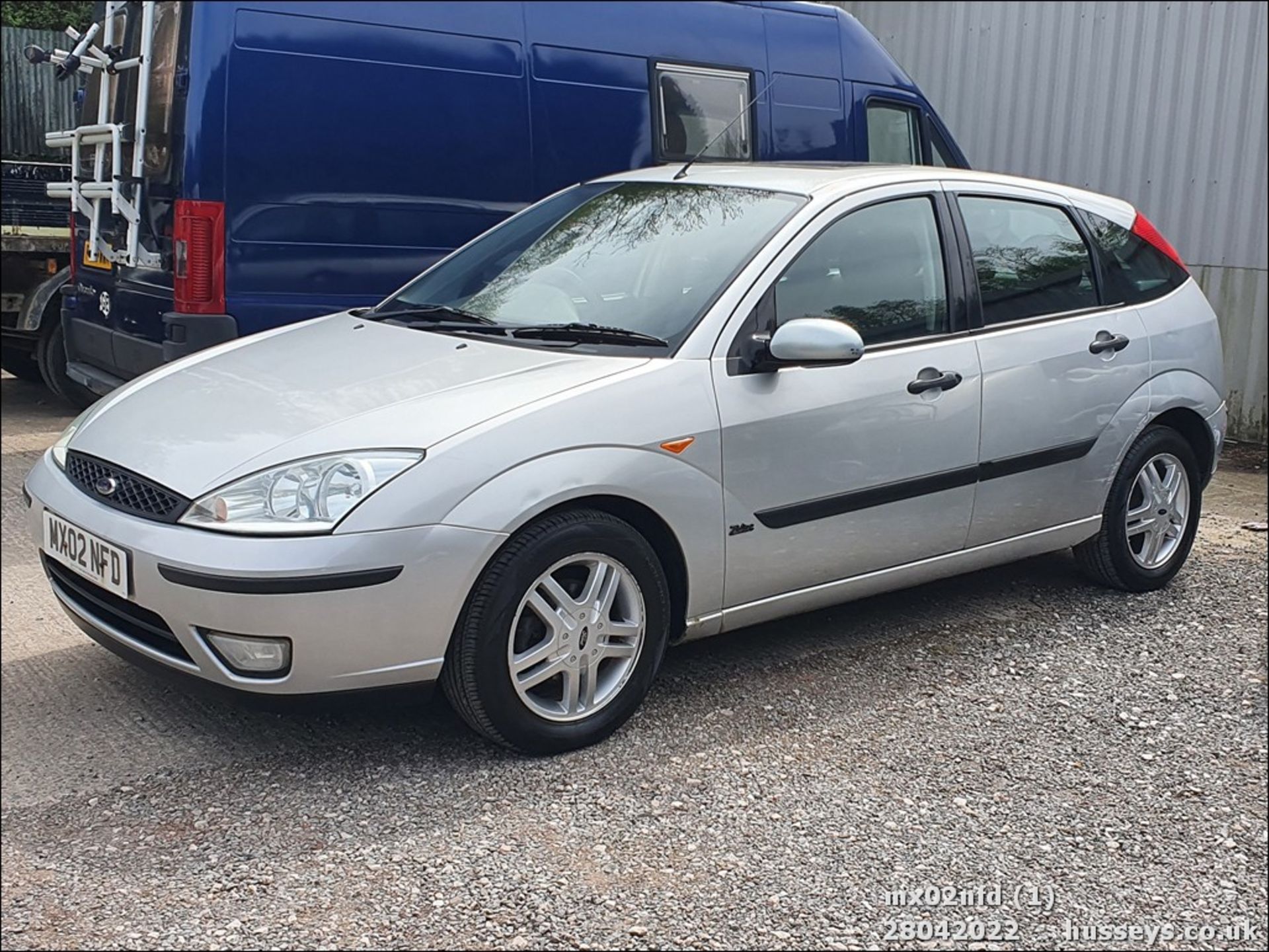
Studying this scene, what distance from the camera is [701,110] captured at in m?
7.70

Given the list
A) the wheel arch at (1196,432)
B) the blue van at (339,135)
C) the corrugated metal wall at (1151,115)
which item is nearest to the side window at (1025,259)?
the wheel arch at (1196,432)

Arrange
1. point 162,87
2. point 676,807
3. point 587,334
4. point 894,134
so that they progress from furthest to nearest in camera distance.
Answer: point 894,134 < point 162,87 < point 587,334 < point 676,807

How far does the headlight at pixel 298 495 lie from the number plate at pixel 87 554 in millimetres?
234

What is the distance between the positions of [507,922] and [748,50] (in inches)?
237

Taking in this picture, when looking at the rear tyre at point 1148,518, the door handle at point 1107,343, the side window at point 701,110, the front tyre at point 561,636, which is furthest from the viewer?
the side window at point 701,110

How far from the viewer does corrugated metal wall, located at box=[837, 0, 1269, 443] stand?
9.26 m

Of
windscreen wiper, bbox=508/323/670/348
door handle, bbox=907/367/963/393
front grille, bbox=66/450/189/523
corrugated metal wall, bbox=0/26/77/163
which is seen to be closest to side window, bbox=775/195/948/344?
door handle, bbox=907/367/963/393

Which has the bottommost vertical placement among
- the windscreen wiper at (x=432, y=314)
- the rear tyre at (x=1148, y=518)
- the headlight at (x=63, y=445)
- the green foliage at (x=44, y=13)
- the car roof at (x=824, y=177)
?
the rear tyre at (x=1148, y=518)

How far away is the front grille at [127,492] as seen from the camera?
3273mm

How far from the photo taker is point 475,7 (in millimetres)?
6551

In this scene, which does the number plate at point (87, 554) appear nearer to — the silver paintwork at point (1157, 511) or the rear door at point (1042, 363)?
the rear door at point (1042, 363)

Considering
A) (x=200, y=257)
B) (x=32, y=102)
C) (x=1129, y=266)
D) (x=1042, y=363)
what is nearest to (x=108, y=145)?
(x=200, y=257)

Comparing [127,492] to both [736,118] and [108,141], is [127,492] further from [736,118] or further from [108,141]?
[736,118]

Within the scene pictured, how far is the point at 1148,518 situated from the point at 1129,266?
944mm
